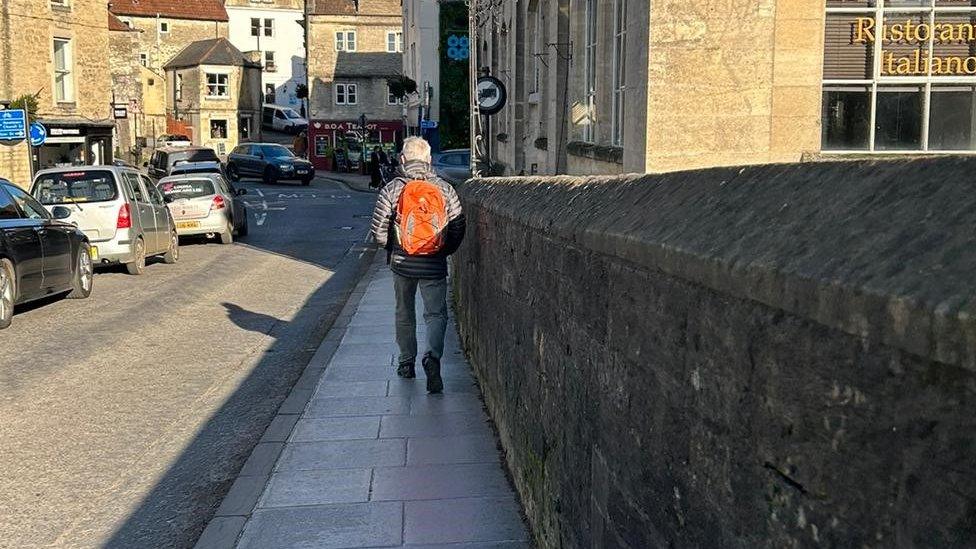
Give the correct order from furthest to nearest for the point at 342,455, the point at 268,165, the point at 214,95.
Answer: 1. the point at 214,95
2. the point at 268,165
3. the point at 342,455

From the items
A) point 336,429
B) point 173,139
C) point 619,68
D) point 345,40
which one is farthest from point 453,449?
point 345,40

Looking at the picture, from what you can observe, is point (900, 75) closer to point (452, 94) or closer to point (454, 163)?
point (454, 163)

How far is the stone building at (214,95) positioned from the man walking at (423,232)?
69.3 m

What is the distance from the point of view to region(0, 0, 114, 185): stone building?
108 feet

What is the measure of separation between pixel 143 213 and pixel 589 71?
8348mm

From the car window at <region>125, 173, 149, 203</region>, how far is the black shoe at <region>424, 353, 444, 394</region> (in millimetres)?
11834

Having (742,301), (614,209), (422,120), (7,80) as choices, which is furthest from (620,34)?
(422,120)

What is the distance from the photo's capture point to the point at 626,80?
1205 cm

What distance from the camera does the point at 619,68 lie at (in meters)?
13.6

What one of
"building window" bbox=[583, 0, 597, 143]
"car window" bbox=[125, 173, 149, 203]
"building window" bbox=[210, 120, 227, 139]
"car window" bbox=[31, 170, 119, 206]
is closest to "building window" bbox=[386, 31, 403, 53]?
"building window" bbox=[210, 120, 227, 139]

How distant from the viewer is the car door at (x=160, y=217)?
19312 millimetres

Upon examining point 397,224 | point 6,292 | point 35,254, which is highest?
point 397,224

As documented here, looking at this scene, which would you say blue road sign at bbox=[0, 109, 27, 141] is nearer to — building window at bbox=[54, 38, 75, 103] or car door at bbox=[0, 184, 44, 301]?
building window at bbox=[54, 38, 75, 103]

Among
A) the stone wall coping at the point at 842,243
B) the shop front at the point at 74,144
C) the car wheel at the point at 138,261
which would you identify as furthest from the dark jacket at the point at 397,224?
the shop front at the point at 74,144
